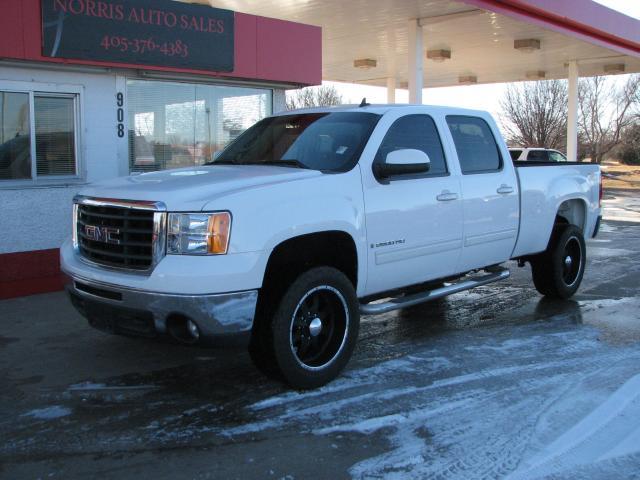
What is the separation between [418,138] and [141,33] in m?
4.60

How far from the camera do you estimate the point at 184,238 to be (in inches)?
172

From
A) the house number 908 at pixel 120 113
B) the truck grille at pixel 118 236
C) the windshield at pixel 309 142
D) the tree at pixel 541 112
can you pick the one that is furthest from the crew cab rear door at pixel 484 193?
the tree at pixel 541 112

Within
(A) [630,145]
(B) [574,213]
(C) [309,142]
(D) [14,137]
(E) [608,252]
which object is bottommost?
(E) [608,252]

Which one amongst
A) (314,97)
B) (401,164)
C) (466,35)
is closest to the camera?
(401,164)

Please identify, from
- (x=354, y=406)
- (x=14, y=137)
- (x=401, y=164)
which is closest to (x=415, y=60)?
(x=14, y=137)

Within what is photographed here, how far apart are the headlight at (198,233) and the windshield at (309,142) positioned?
1229 millimetres

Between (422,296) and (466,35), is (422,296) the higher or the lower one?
the lower one

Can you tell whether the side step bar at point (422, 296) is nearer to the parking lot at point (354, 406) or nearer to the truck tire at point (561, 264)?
the parking lot at point (354, 406)

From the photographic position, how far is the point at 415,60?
15430 mm

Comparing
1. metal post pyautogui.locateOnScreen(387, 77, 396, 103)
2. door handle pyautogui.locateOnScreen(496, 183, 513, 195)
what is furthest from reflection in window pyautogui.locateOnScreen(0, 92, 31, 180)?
metal post pyautogui.locateOnScreen(387, 77, 396, 103)

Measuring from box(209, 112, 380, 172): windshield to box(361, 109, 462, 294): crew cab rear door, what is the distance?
146 millimetres

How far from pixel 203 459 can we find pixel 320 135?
113 inches

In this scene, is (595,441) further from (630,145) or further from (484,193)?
(630,145)

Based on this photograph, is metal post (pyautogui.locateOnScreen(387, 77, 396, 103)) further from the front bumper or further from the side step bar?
the front bumper
